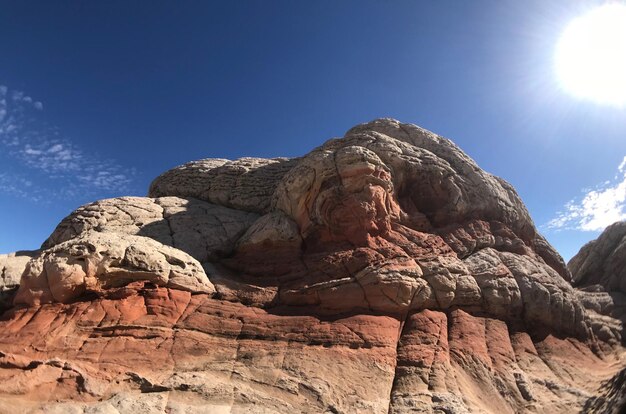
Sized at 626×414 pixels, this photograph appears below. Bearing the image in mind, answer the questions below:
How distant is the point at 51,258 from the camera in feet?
41.6

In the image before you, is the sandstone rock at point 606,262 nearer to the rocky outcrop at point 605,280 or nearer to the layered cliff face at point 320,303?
the rocky outcrop at point 605,280

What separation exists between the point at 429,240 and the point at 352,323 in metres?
6.10

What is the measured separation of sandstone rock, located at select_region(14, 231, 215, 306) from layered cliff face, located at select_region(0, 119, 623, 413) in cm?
5

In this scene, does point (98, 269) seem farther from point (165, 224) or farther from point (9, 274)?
point (165, 224)

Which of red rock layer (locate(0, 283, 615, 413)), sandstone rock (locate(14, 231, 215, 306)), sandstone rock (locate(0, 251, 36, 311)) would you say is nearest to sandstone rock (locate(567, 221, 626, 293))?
red rock layer (locate(0, 283, 615, 413))

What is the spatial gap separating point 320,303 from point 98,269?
8.03 meters

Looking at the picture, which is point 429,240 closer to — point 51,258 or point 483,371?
point 483,371

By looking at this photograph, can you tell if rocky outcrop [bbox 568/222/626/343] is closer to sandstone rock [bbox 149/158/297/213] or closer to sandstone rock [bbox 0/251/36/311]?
sandstone rock [bbox 149/158/297/213]

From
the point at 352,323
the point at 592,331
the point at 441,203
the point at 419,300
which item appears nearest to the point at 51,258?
the point at 352,323

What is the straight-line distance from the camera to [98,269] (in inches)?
501

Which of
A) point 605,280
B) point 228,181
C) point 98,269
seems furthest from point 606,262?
point 98,269

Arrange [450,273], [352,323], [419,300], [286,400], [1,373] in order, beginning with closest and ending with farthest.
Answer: [1,373], [286,400], [352,323], [419,300], [450,273]

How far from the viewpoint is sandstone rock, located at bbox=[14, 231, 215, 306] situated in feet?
40.3

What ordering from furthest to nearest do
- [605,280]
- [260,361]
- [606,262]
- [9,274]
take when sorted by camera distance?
[606,262], [605,280], [9,274], [260,361]
